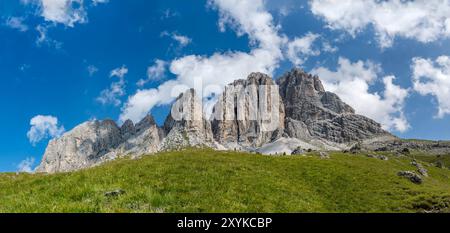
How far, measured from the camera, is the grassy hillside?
20.1 meters

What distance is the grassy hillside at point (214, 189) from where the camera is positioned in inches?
790

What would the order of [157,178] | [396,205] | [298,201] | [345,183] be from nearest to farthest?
[298,201], [157,178], [396,205], [345,183]

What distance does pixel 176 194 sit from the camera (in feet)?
74.6

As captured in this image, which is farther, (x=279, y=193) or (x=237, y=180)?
(x=237, y=180)

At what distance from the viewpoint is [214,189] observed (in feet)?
79.8

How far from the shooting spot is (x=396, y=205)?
3350 cm

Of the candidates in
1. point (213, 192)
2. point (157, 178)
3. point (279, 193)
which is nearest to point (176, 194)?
point (213, 192)

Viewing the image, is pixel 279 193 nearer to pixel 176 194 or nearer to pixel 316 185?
pixel 176 194
